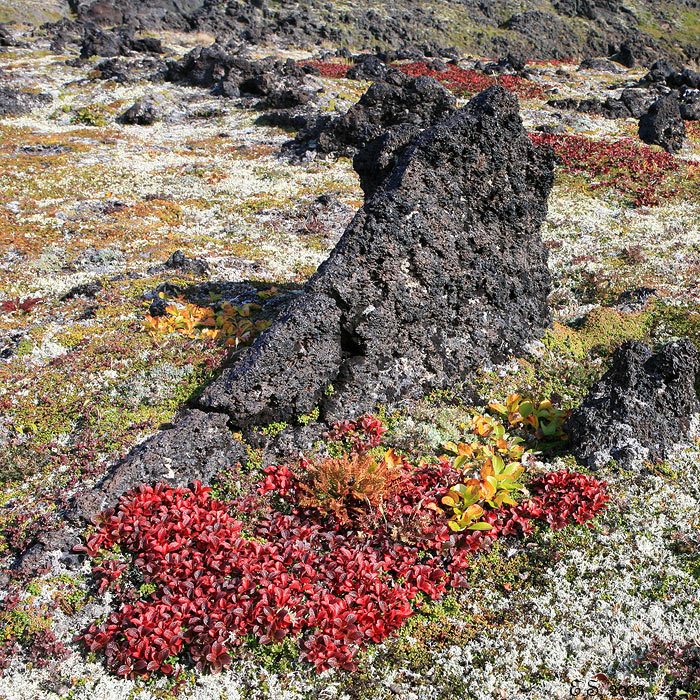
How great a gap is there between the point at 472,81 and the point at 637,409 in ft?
148

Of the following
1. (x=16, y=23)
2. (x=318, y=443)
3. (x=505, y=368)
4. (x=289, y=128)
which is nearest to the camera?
(x=318, y=443)

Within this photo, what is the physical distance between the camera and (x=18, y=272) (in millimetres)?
17594

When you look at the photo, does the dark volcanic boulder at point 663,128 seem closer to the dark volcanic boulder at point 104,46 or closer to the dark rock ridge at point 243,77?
the dark rock ridge at point 243,77

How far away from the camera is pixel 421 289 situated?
11.1 meters

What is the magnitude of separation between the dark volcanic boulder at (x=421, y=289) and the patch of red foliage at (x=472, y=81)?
117 ft

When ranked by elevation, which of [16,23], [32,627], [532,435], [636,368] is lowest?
[32,627]

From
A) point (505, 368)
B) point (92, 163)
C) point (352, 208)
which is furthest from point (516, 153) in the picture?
point (92, 163)

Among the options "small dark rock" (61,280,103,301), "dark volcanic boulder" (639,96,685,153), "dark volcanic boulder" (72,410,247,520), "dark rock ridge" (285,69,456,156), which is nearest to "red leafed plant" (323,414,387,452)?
"dark volcanic boulder" (72,410,247,520)

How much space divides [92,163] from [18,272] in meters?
13.5

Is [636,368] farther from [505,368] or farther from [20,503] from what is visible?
[20,503]

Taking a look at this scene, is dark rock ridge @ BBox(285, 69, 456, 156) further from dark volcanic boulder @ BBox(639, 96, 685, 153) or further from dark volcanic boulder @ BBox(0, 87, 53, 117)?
dark volcanic boulder @ BBox(0, 87, 53, 117)

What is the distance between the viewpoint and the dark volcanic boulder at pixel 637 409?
9492mm

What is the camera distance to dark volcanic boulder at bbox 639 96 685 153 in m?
30.3

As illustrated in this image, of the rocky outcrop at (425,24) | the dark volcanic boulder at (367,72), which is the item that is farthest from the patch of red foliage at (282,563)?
the rocky outcrop at (425,24)
